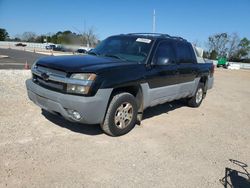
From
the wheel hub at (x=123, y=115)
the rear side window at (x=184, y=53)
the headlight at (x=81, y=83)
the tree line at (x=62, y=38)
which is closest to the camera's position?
the headlight at (x=81, y=83)

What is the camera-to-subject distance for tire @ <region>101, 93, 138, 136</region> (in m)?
4.37

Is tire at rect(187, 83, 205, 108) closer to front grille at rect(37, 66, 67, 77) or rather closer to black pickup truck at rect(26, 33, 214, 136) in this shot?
black pickup truck at rect(26, 33, 214, 136)

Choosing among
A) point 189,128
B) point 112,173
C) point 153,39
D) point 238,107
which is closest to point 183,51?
point 153,39

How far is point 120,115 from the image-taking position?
15.1ft

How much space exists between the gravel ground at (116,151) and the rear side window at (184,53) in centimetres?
144

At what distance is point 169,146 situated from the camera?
444cm

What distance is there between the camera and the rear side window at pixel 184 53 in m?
6.05

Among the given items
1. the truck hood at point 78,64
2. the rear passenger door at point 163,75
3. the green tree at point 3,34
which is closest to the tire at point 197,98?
the rear passenger door at point 163,75

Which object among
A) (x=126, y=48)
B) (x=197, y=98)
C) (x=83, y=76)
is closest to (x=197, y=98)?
(x=197, y=98)

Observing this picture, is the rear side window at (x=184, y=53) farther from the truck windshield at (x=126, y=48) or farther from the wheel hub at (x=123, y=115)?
the wheel hub at (x=123, y=115)

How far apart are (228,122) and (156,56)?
8.70 feet

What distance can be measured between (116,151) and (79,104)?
3.11 feet

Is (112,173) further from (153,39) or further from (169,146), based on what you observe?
(153,39)

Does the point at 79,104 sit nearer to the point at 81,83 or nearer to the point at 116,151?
the point at 81,83
